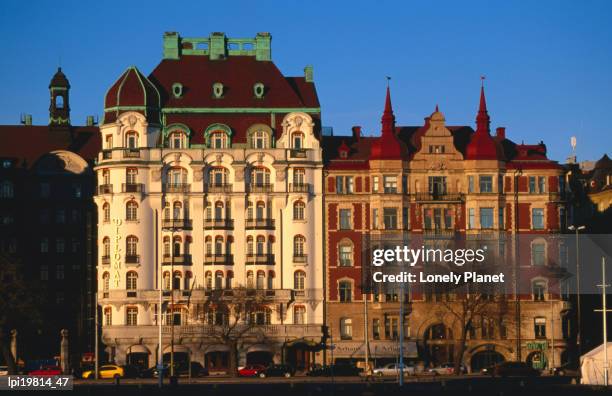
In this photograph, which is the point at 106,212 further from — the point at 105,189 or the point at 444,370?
the point at 444,370

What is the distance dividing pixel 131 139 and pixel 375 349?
94.4 ft

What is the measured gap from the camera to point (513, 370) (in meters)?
146

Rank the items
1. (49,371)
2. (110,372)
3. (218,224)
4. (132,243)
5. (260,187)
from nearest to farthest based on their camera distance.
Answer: (49,371)
(110,372)
(132,243)
(218,224)
(260,187)

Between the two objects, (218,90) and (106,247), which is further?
(218,90)

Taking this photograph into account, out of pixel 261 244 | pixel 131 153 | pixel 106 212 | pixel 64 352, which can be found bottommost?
pixel 64 352

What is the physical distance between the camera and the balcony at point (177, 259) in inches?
6329

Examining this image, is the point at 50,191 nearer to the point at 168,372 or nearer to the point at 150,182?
the point at 150,182

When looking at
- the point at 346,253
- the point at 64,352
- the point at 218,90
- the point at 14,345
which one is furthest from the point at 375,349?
the point at 14,345

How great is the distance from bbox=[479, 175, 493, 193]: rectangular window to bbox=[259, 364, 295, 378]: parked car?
88.1 feet

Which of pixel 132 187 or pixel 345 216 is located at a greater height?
pixel 132 187

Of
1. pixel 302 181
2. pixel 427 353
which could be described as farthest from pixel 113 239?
pixel 427 353

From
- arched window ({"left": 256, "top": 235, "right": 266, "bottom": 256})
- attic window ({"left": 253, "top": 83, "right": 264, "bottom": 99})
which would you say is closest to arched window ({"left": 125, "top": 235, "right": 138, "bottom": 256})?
arched window ({"left": 256, "top": 235, "right": 266, "bottom": 256})

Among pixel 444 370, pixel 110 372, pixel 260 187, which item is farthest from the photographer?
pixel 260 187

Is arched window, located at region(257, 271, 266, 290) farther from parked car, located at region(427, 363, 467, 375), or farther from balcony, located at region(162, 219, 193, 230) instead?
parked car, located at region(427, 363, 467, 375)
